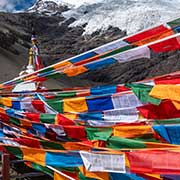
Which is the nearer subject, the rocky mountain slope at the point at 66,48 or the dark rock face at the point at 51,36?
the rocky mountain slope at the point at 66,48

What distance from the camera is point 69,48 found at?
9606 cm

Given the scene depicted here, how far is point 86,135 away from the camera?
4910 mm

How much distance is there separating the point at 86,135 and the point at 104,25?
4212 inches

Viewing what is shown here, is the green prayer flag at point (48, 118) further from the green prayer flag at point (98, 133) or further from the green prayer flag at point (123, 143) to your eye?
the green prayer flag at point (123, 143)

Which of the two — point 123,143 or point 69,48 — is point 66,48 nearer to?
point 69,48

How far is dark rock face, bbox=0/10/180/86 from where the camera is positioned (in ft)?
194

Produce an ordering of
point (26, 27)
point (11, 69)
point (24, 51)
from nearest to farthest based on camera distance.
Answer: point (11, 69) → point (24, 51) → point (26, 27)

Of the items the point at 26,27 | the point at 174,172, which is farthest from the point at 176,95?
the point at 26,27

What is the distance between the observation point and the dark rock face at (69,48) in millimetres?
59281

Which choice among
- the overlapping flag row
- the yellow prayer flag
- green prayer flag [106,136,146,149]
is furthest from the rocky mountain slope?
green prayer flag [106,136,146,149]

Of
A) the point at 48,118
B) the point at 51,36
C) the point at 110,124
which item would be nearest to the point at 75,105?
the point at 48,118

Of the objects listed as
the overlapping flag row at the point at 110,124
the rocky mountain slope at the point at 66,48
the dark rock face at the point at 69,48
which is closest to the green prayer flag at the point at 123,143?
the overlapping flag row at the point at 110,124

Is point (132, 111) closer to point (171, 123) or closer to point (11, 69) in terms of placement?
point (171, 123)

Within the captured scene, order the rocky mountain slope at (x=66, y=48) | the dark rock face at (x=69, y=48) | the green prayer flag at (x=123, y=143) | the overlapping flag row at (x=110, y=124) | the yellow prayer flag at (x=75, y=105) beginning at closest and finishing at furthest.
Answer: the overlapping flag row at (x=110, y=124)
the green prayer flag at (x=123, y=143)
the yellow prayer flag at (x=75, y=105)
the rocky mountain slope at (x=66, y=48)
the dark rock face at (x=69, y=48)
